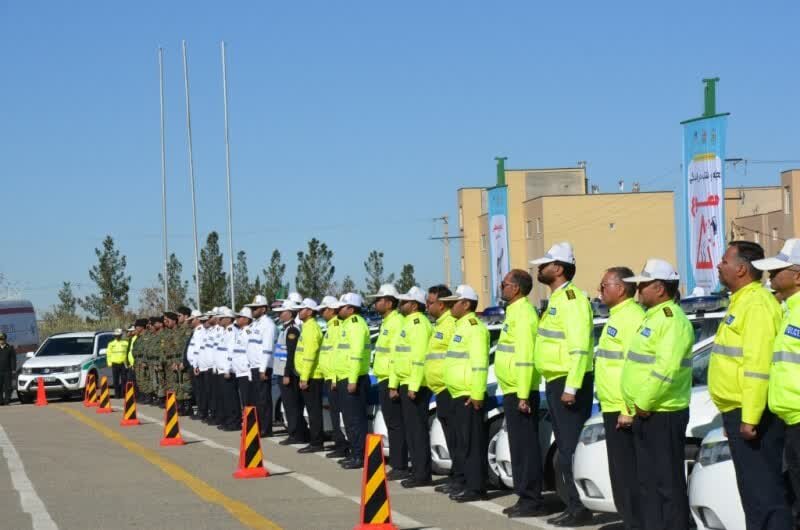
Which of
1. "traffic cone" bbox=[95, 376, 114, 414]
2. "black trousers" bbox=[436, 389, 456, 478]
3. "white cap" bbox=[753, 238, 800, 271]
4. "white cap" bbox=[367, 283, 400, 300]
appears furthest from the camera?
"traffic cone" bbox=[95, 376, 114, 414]

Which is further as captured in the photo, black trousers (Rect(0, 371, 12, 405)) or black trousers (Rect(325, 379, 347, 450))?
black trousers (Rect(0, 371, 12, 405))

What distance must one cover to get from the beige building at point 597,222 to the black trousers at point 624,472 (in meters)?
62.8

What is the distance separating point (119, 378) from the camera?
3316 centimetres

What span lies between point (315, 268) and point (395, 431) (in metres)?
57.2

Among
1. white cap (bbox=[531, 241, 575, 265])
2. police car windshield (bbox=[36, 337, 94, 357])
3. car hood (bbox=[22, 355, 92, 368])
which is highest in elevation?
white cap (bbox=[531, 241, 575, 265])

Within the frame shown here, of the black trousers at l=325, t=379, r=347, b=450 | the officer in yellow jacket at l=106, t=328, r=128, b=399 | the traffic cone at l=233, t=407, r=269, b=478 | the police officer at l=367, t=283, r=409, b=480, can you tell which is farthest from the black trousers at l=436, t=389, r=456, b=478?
the officer in yellow jacket at l=106, t=328, r=128, b=399

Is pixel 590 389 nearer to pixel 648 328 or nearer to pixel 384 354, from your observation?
pixel 648 328

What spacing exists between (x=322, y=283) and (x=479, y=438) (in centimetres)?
5918

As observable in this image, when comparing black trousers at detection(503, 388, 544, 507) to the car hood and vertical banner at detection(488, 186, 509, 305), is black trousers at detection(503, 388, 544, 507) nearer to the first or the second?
vertical banner at detection(488, 186, 509, 305)

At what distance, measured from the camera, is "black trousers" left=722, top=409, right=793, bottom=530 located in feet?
24.4

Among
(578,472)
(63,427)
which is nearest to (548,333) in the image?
(578,472)

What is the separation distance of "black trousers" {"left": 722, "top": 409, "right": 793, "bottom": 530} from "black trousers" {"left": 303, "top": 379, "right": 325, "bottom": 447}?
987cm

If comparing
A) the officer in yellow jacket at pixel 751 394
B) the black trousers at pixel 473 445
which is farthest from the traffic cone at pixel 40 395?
the officer in yellow jacket at pixel 751 394

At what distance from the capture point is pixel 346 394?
15.2 meters
